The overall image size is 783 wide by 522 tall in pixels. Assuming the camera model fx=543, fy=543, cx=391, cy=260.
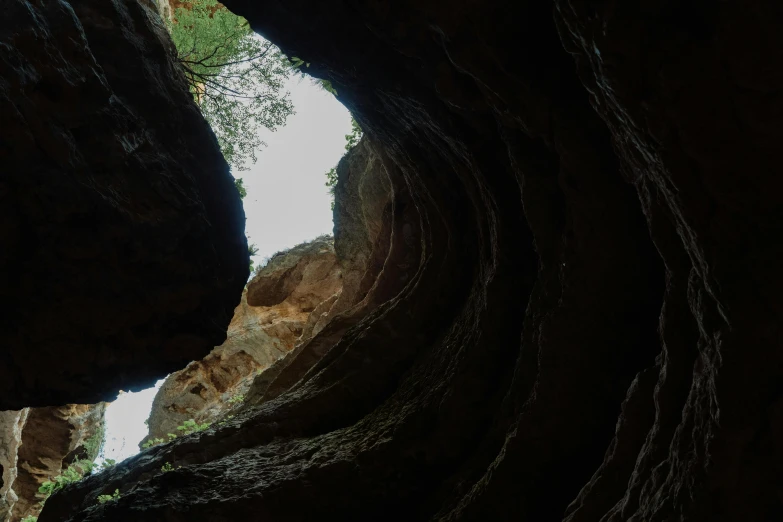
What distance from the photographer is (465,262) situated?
8.00 m

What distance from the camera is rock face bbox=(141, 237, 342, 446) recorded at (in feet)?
56.1

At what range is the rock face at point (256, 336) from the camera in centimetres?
1709

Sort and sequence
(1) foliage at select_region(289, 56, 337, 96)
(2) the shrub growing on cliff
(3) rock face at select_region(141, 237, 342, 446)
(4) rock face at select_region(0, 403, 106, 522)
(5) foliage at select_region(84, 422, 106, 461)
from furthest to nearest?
(3) rock face at select_region(141, 237, 342, 446) → (5) foliage at select_region(84, 422, 106, 461) → (4) rock face at select_region(0, 403, 106, 522) → (2) the shrub growing on cliff → (1) foliage at select_region(289, 56, 337, 96)

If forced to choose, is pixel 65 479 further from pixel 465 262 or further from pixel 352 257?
pixel 465 262

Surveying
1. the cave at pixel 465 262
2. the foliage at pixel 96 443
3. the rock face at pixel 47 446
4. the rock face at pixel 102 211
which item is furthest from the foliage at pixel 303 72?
the foliage at pixel 96 443

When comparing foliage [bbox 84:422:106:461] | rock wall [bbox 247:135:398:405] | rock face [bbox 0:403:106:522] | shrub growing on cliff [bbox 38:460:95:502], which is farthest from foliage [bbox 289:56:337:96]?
foliage [bbox 84:422:106:461]

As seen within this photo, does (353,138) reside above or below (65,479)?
above

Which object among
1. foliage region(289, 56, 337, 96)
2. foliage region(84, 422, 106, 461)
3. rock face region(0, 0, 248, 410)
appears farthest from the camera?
foliage region(84, 422, 106, 461)

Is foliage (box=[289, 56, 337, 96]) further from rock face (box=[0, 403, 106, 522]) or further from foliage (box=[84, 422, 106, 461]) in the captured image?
foliage (box=[84, 422, 106, 461])

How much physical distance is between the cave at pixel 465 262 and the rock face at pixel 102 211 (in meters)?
0.03

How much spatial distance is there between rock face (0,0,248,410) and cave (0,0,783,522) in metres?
0.03

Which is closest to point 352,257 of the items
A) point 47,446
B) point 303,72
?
point 303,72

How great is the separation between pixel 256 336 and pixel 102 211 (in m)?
12.8

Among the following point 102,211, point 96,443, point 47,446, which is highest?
point 102,211
